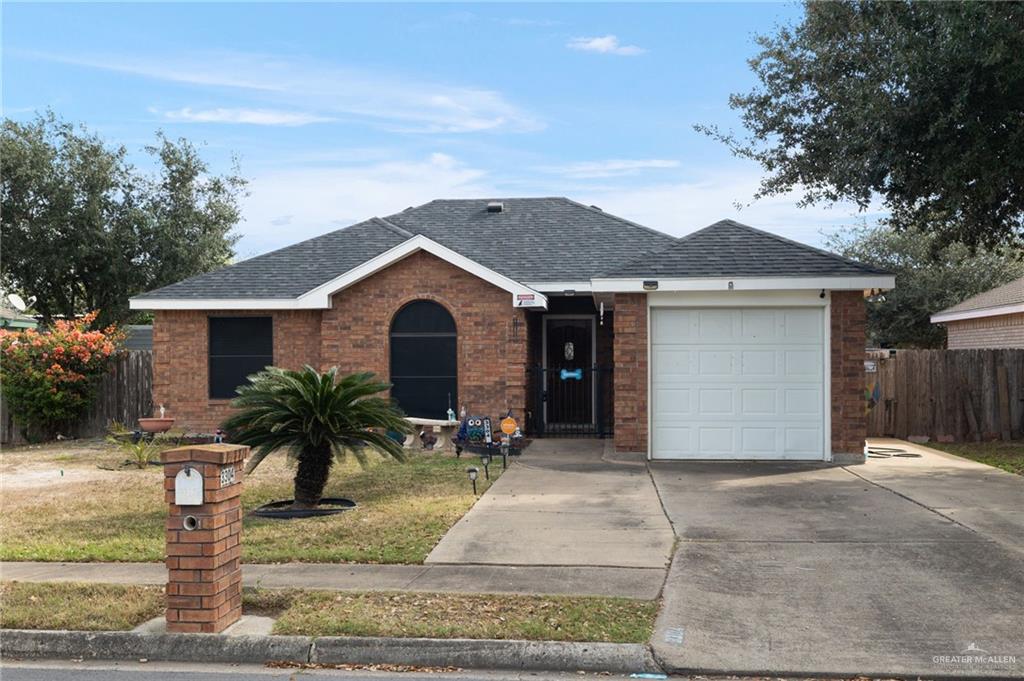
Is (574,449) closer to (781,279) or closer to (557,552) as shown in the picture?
(781,279)

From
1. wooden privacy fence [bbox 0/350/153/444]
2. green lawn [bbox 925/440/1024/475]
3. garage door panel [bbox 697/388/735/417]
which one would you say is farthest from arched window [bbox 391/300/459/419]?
green lawn [bbox 925/440/1024/475]

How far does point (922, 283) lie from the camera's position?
106ft

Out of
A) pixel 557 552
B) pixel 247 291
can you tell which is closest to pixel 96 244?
pixel 247 291

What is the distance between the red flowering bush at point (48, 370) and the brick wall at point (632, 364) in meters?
10.4

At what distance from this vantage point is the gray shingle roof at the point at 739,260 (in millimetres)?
14406

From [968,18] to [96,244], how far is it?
964 inches

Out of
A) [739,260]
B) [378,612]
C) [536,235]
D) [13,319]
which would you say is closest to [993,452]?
[739,260]

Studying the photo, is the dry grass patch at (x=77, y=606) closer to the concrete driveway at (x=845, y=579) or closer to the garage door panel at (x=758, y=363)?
the concrete driveway at (x=845, y=579)

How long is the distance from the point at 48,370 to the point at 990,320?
21183mm

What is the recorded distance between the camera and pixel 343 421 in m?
10.7

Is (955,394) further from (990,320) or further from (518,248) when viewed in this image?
(518,248)

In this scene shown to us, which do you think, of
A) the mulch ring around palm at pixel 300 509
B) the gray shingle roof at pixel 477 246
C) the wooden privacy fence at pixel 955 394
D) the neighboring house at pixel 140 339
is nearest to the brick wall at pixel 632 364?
the gray shingle roof at pixel 477 246

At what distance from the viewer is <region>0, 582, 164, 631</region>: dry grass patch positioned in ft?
21.3

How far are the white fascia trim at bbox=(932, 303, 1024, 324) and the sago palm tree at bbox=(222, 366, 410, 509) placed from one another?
656 inches
